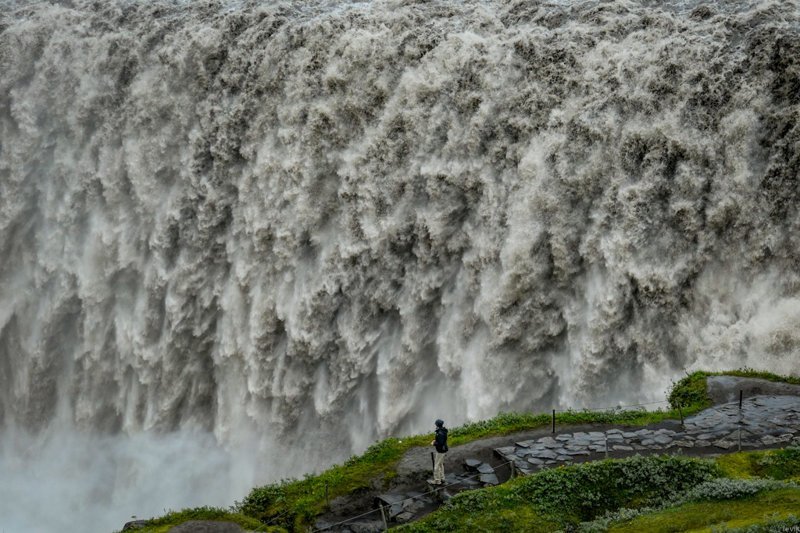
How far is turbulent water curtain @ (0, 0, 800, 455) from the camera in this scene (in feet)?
90.6

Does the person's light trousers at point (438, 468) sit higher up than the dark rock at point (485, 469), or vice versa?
the person's light trousers at point (438, 468)

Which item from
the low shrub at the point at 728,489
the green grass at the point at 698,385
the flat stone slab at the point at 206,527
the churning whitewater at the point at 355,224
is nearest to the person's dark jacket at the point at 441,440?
the flat stone slab at the point at 206,527

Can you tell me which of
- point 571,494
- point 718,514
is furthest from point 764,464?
point 571,494

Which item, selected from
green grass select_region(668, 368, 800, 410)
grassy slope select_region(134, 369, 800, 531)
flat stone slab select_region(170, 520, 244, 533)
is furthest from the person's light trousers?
green grass select_region(668, 368, 800, 410)

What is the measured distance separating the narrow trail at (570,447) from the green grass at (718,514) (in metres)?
3.92

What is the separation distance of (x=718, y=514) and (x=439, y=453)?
23.5 ft

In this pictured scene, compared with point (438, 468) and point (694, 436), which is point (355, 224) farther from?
point (694, 436)

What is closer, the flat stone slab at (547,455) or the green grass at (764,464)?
the green grass at (764,464)

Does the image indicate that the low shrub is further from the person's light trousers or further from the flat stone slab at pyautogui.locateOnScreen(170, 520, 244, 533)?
the flat stone slab at pyautogui.locateOnScreen(170, 520, 244, 533)

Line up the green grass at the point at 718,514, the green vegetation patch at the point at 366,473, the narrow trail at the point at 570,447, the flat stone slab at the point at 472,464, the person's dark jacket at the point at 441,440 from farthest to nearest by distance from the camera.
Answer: the flat stone slab at the point at 472,464 < the green vegetation patch at the point at 366,473 < the narrow trail at the point at 570,447 < the person's dark jacket at the point at 441,440 < the green grass at the point at 718,514

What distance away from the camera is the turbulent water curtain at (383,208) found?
1087 inches

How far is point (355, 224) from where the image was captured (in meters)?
34.0

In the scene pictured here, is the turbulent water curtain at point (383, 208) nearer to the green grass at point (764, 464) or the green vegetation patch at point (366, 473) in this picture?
the green vegetation patch at point (366, 473)

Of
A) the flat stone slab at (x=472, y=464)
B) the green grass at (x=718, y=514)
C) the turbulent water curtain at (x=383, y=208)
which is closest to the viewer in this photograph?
the green grass at (x=718, y=514)
